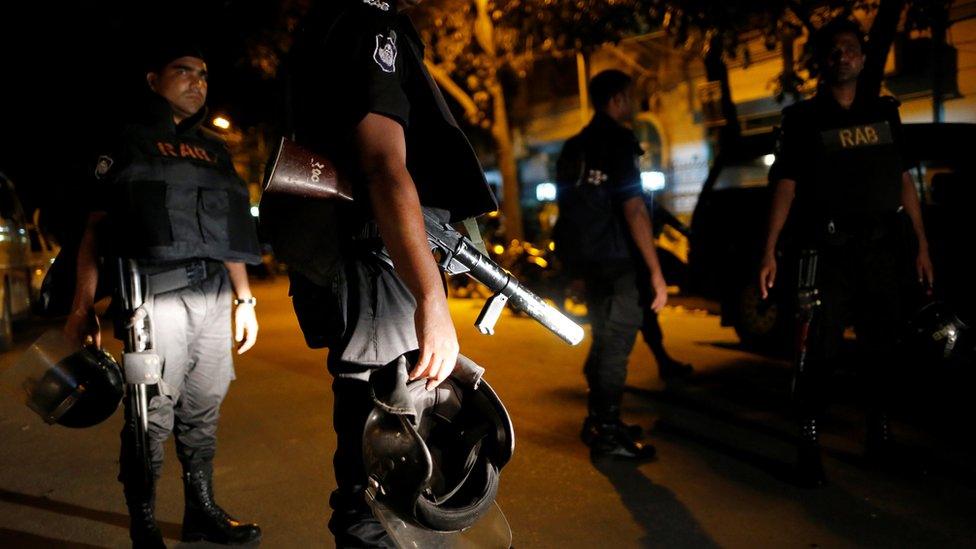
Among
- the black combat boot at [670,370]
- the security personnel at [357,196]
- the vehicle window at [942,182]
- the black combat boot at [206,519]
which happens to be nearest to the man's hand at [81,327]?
the black combat boot at [206,519]

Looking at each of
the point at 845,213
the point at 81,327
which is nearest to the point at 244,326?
the point at 81,327

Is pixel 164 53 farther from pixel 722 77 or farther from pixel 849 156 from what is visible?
pixel 722 77

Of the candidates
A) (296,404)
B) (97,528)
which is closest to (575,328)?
(97,528)

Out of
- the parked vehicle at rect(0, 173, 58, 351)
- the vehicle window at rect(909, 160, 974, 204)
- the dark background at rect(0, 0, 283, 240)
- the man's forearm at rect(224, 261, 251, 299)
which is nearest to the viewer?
the man's forearm at rect(224, 261, 251, 299)

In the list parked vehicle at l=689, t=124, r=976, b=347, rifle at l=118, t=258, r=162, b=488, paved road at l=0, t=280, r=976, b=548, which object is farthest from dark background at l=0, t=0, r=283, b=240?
rifle at l=118, t=258, r=162, b=488

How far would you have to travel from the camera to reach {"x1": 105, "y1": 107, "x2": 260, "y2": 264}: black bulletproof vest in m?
2.78

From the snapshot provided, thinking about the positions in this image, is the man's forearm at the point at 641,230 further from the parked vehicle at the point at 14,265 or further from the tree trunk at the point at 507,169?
the tree trunk at the point at 507,169

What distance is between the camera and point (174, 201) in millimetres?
2848

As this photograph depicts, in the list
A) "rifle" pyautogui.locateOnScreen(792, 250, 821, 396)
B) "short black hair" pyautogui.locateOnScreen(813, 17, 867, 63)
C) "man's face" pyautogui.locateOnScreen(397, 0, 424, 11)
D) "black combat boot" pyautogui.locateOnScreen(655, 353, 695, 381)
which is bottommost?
"black combat boot" pyautogui.locateOnScreen(655, 353, 695, 381)

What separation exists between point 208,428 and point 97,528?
728mm

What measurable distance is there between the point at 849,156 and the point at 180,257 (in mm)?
2826

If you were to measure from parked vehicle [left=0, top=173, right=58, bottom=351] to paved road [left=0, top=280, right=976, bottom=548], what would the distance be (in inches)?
106

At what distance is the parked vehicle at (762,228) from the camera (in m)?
5.31

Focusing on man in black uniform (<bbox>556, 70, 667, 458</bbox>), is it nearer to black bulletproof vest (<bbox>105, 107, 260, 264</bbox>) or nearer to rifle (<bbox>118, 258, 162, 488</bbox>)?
black bulletproof vest (<bbox>105, 107, 260, 264</bbox>)
